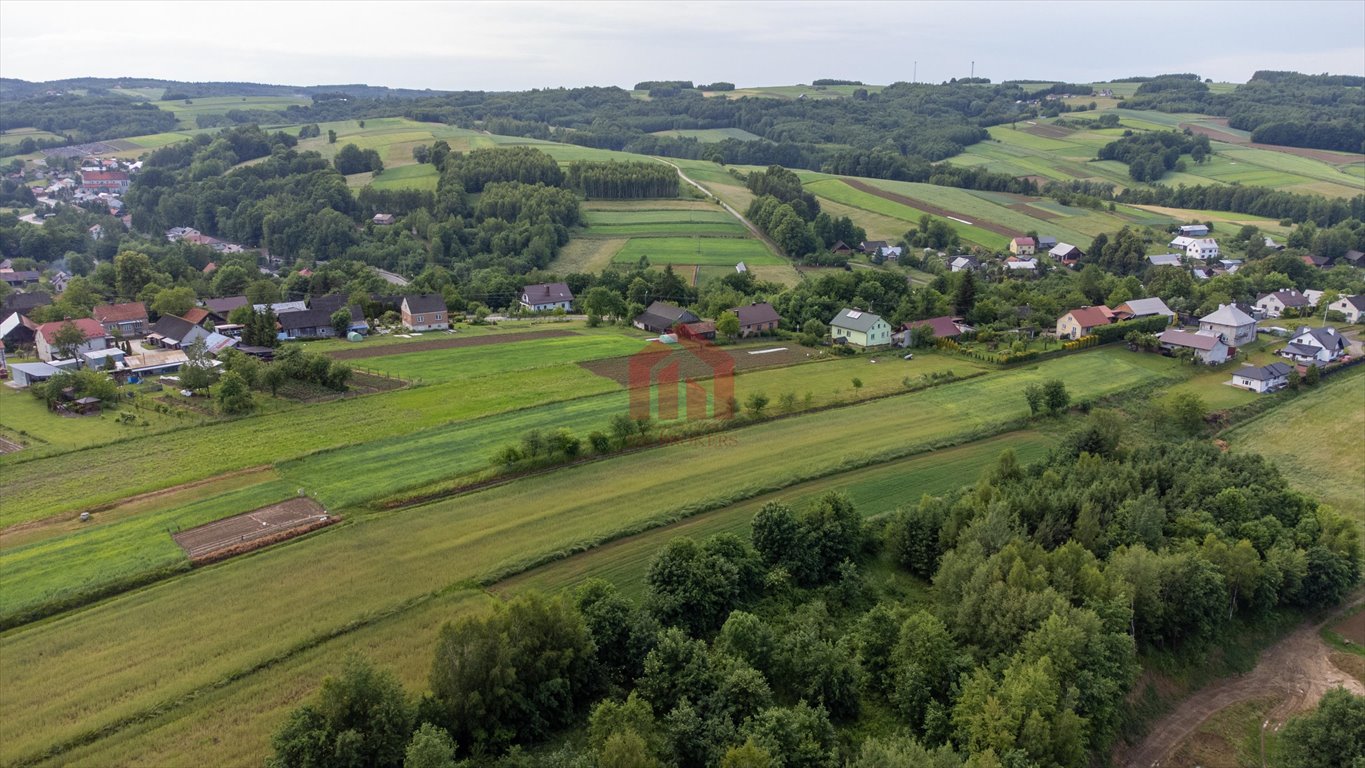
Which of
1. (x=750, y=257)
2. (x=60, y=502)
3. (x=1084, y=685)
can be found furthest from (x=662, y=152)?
(x=1084, y=685)

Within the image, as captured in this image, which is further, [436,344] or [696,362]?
[436,344]

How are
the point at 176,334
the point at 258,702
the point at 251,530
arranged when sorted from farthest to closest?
1. the point at 176,334
2. the point at 251,530
3. the point at 258,702

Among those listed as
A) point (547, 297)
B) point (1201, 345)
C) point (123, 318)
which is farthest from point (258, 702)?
point (1201, 345)


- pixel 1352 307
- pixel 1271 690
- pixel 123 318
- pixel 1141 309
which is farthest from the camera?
pixel 1352 307

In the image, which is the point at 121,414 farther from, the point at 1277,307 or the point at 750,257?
the point at 1277,307

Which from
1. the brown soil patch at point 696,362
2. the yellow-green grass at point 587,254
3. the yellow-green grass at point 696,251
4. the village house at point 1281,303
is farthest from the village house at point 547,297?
the village house at point 1281,303

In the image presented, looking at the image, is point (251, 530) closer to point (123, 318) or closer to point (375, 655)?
point (375, 655)
